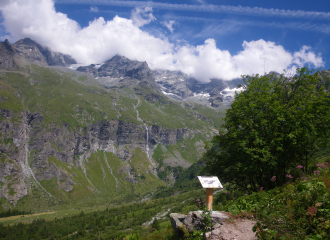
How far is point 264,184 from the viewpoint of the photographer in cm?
1788

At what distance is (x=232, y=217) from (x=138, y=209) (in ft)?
679

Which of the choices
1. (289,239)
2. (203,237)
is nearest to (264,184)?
(203,237)

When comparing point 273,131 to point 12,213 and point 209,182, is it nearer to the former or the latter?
point 209,182

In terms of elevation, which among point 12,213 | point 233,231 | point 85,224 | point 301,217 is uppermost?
point 301,217

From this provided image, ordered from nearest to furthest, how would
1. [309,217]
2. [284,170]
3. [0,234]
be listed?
[309,217], [284,170], [0,234]

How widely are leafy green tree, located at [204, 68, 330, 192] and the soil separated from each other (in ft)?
17.5

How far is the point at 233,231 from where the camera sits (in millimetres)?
9086

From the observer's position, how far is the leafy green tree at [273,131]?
1577cm

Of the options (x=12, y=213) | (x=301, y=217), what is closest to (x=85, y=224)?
(x=12, y=213)

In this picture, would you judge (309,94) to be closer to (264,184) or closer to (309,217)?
(264,184)

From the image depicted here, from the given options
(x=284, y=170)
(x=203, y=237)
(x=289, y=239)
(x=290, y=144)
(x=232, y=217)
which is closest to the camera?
(x=289, y=239)

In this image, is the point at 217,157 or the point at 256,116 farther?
the point at 217,157

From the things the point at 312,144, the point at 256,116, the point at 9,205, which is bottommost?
the point at 9,205

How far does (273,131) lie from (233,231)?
10714mm
